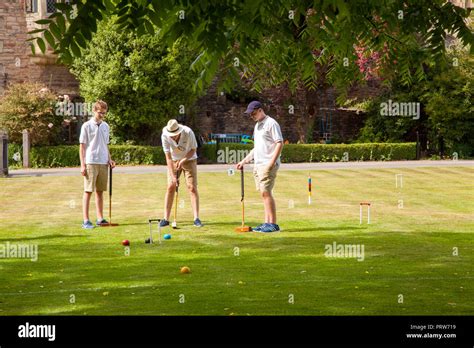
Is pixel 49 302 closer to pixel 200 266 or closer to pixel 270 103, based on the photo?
pixel 200 266

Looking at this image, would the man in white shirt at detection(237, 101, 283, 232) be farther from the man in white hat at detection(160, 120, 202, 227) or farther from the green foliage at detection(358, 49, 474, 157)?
the green foliage at detection(358, 49, 474, 157)

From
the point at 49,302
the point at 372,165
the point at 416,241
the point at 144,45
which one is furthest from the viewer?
the point at 144,45

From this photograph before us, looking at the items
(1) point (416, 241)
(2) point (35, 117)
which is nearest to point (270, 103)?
(2) point (35, 117)

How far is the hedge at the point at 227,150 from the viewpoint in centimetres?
3438

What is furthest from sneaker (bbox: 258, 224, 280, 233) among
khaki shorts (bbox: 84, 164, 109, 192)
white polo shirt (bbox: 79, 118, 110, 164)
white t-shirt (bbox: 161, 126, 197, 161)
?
white polo shirt (bbox: 79, 118, 110, 164)

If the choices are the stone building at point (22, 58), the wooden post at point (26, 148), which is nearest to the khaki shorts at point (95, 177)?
the wooden post at point (26, 148)

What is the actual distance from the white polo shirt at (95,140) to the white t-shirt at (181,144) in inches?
36.4

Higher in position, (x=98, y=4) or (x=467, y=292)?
(x=98, y=4)

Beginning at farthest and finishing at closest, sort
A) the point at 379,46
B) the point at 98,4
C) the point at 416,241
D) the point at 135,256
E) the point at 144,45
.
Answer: the point at 144,45 < the point at 416,241 < the point at 135,256 < the point at 379,46 < the point at 98,4

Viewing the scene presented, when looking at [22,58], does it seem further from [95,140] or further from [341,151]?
[95,140]

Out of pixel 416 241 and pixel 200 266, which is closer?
pixel 200 266

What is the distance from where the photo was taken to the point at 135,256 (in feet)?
39.2

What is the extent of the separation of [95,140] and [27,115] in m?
20.8

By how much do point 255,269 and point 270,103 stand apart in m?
31.9
